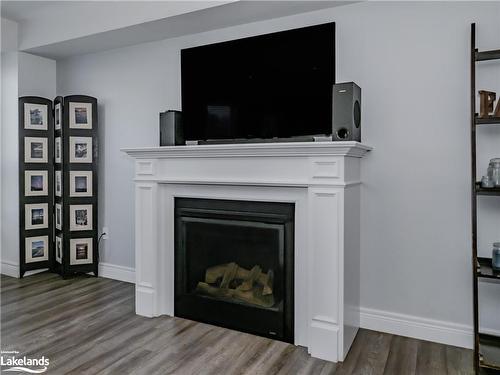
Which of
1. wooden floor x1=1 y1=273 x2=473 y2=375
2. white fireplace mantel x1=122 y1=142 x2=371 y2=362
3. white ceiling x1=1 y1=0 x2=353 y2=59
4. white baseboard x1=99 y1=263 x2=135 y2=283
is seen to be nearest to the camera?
wooden floor x1=1 y1=273 x2=473 y2=375

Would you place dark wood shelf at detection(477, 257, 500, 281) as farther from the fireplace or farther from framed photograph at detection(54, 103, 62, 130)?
framed photograph at detection(54, 103, 62, 130)

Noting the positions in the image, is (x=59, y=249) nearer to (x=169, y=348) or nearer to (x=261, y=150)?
(x=169, y=348)

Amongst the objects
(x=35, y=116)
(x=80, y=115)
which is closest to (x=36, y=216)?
(x=35, y=116)

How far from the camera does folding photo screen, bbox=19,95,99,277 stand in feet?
11.9

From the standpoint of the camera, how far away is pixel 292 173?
2287 mm

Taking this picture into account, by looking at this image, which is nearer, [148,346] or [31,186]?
[148,346]

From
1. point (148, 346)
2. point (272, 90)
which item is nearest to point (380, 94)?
point (272, 90)

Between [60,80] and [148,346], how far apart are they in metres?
3.11

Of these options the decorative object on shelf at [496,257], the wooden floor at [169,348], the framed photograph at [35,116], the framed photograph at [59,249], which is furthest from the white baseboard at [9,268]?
the decorative object on shelf at [496,257]

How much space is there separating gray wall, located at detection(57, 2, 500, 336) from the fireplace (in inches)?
23.9

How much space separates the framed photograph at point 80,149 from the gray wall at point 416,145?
2.14m

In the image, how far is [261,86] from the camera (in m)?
2.69

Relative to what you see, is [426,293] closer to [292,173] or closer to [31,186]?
[292,173]

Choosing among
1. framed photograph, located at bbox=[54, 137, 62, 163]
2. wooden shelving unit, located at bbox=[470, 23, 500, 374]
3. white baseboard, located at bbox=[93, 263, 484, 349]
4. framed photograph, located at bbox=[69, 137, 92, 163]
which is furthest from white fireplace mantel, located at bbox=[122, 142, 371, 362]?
framed photograph, located at bbox=[54, 137, 62, 163]
